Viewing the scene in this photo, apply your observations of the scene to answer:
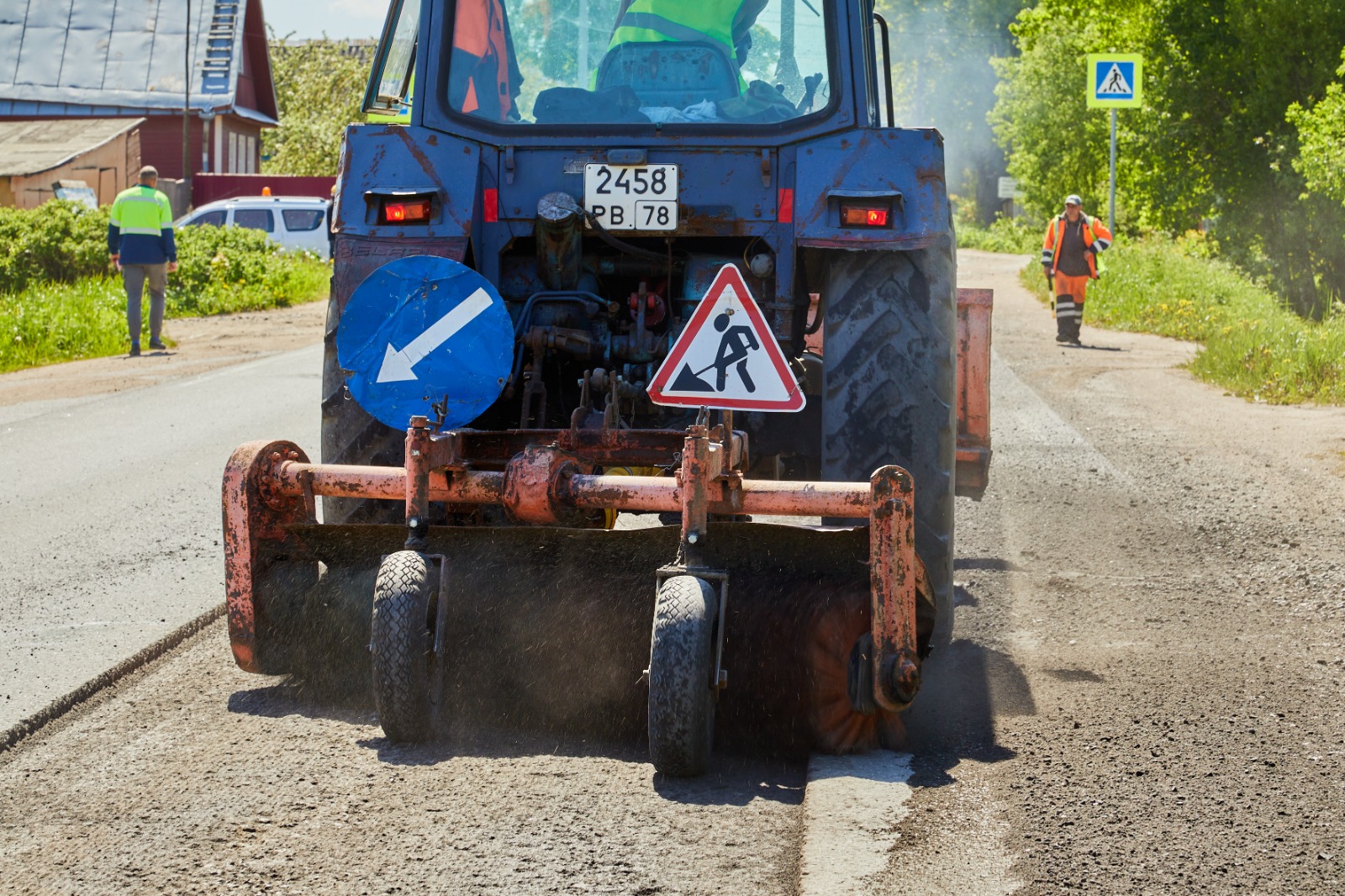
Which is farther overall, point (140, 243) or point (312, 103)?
point (312, 103)

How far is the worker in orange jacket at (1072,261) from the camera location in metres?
17.9

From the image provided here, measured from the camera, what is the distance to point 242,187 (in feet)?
131

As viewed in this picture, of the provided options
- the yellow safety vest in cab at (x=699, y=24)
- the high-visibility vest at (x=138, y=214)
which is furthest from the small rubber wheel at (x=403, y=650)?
the high-visibility vest at (x=138, y=214)

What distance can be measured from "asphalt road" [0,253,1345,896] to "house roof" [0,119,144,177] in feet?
111

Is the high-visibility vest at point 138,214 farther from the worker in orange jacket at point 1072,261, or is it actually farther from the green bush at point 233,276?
the worker in orange jacket at point 1072,261

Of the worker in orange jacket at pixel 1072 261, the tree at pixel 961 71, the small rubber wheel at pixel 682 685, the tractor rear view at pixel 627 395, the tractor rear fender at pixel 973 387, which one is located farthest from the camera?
the tree at pixel 961 71

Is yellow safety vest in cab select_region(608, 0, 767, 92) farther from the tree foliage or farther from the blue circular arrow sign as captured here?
the tree foliage

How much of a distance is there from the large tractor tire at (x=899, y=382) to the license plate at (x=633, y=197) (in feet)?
2.03

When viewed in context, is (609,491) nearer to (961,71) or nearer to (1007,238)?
(1007,238)

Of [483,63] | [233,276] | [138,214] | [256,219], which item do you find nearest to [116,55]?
[256,219]

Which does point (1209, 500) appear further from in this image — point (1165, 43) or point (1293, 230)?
point (1165, 43)

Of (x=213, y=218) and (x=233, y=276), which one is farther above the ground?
(x=213, y=218)

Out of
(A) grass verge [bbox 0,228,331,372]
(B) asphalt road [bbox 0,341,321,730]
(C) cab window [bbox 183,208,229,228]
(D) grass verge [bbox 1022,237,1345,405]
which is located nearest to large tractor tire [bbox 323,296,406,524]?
(B) asphalt road [bbox 0,341,321,730]

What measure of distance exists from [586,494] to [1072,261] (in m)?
15.1
